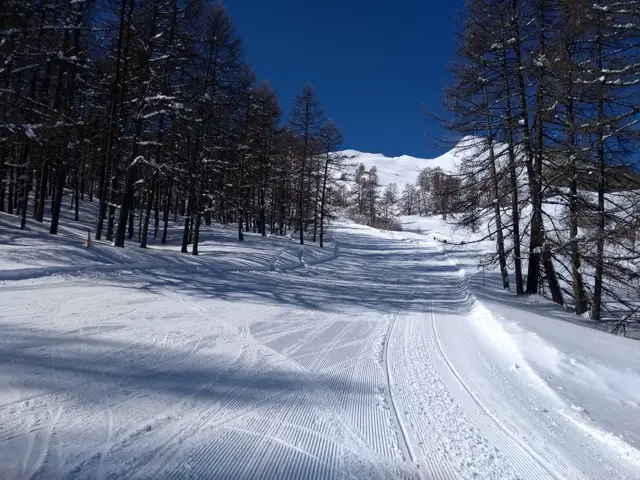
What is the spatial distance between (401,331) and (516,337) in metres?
1.98

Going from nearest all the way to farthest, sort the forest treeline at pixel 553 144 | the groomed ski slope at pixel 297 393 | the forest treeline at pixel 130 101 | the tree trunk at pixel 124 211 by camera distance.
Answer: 1. the groomed ski slope at pixel 297 393
2. the forest treeline at pixel 553 144
3. the forest treeline at pixel 130 101
4. the tree trunk at pixel 124 211

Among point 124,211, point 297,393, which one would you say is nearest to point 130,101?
point 124,211

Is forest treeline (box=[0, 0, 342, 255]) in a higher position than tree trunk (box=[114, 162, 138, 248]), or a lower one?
higher

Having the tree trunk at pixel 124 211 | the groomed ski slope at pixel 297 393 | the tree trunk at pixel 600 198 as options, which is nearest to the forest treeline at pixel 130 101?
the tree trunk at pixel 124 211

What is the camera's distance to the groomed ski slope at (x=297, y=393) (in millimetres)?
2869

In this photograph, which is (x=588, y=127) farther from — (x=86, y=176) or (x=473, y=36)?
(x=86, y=176)

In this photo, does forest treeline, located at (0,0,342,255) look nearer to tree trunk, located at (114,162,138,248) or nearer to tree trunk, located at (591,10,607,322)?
tree trunk, located at (114,162,138,248)

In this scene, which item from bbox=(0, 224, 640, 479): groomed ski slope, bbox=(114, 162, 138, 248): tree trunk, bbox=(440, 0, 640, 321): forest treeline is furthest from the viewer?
bbox=(114, 162, 138, 248): tree trunk

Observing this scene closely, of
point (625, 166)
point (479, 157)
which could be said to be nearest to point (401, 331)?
point (625, 166)

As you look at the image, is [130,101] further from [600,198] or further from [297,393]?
[600,198]

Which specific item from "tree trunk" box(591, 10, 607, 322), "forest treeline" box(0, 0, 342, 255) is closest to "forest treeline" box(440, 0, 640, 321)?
"tree trunk" box(591, 10, 607, 322)

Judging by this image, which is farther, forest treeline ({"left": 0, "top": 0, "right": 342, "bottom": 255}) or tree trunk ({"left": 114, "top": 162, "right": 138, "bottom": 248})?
tree trunk ({"left": 114, "top": 162, "right": 138, "bottom": 248})

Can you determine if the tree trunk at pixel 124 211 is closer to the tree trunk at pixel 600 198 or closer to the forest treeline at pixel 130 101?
the forest treeline at pixel 130 101

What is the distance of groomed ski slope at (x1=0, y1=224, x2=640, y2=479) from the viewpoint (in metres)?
2.87
